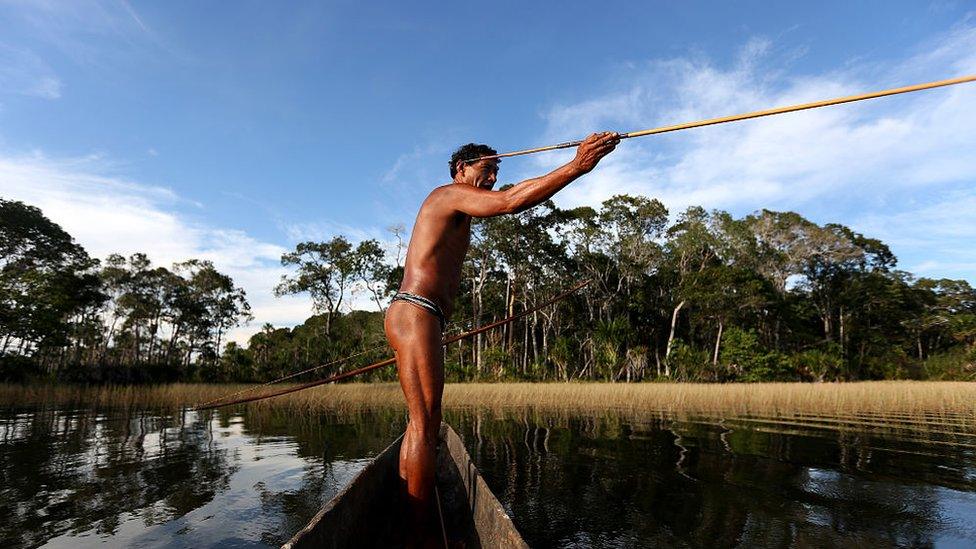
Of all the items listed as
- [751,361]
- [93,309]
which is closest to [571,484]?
[751,361]

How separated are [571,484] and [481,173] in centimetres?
315

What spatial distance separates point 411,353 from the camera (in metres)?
2.48

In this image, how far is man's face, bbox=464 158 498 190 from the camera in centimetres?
284

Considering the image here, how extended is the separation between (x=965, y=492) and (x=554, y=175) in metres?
4.57

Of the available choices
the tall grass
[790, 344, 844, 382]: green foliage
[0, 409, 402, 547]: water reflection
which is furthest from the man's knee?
[790, 344, 844, 382]: green foliage

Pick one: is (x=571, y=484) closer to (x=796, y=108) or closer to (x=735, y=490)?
(x=735, y=490)

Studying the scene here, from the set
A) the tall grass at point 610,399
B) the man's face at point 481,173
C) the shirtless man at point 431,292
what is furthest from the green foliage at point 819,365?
the shirtless man at point 431,292

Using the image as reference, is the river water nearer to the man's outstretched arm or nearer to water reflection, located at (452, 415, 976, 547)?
water reflection, located at (452, 415, 976, 547)

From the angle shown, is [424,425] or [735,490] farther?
[735,490]

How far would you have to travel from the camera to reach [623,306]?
33688 mm

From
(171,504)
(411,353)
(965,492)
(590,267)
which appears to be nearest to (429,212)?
(411,353)

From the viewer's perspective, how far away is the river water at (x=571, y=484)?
10.9 feet

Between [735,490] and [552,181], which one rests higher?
[552,181]

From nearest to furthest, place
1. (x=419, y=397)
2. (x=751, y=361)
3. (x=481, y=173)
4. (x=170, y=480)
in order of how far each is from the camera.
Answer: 1. (x=419, y=397)
2. (x=481, y=173)
3. (x=170, y=480)
4. (x=751, y=361)
